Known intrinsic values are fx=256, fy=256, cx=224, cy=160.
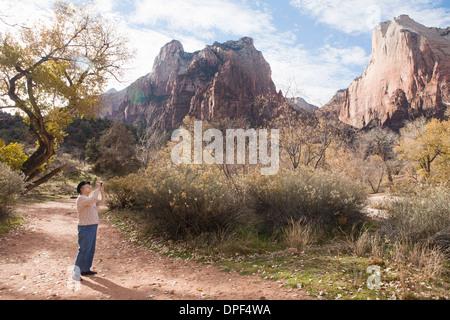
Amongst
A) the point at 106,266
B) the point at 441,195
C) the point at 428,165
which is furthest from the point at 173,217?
the point at 428,165

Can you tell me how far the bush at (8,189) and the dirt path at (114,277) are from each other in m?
1.29

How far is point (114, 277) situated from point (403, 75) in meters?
88.9

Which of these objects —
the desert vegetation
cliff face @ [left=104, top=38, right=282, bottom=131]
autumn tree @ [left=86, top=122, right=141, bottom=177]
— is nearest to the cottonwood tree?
the desert vegetation

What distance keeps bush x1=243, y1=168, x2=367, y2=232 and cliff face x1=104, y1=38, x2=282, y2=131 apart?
53.5 m

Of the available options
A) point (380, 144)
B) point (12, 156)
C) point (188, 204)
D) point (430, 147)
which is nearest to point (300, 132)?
point (188, 204)

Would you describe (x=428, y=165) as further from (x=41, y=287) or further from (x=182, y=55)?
(x=182, y=55)

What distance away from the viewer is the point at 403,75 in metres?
71.8

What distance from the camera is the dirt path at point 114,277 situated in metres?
3.78

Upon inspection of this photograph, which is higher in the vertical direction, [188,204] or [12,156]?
[12,156]

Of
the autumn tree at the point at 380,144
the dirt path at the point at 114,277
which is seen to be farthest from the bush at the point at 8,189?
the autumn tree at the point at 380,144

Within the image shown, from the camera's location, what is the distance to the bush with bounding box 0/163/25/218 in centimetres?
789

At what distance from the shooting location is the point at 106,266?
5469mm

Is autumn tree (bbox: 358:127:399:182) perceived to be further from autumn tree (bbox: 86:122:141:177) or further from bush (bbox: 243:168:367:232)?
bush (bbox: 243:168:367:232)

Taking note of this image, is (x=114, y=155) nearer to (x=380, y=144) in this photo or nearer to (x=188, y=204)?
(x=188, y=204)
